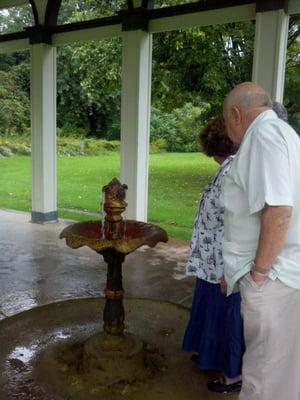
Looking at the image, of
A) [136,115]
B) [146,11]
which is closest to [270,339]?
[136,115]

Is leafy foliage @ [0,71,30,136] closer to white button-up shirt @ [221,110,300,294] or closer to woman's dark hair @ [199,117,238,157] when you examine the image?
woman's dark hair @ [199,117,238,157]

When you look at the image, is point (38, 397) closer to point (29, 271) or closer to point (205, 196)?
point (205, 196)

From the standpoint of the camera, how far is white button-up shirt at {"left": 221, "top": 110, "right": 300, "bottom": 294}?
4.91 feet

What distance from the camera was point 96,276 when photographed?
4.16m

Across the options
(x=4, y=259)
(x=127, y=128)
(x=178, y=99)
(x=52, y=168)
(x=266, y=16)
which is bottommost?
(x=4, y=259)

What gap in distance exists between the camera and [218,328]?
7.60ft

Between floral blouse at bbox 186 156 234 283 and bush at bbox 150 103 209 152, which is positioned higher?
bush at bbox 150 103 209 152

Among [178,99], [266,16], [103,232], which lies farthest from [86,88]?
[103,232]

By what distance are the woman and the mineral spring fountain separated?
0.18 metres

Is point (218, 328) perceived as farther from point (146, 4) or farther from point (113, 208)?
point (146, 4)

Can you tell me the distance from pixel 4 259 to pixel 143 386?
2749 millimetres

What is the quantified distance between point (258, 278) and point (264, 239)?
0.53 feet

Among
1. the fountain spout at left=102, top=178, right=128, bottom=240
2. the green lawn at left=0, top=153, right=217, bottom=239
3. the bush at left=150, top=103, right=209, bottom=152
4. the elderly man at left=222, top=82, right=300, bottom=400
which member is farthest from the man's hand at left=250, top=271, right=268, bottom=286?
the bush at left=150, top=103, right=209, bottom=152

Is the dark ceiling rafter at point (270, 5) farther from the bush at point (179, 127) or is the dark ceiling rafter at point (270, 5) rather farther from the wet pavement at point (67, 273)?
the wet pavement at point (67, 273)
